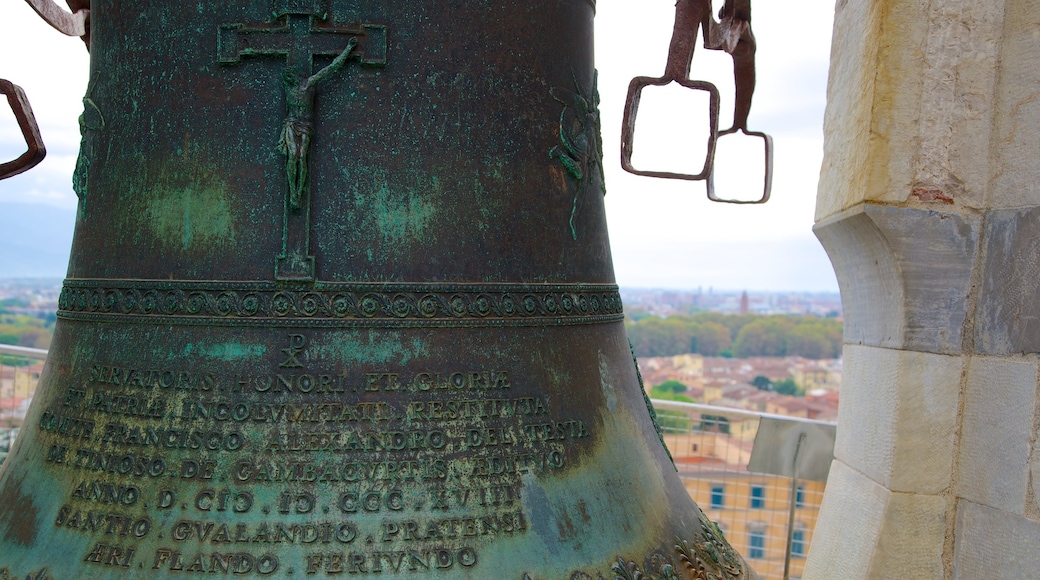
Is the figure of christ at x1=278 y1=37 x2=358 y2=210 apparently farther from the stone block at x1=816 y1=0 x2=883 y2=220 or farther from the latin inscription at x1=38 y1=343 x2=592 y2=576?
the stone block at x1=816 y1=0 x2=883 y2=220

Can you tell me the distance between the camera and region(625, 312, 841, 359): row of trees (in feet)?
68.9

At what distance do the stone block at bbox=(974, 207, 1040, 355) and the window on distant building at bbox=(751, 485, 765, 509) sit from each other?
3064mm

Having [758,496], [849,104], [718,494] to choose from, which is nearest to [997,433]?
[849,104]

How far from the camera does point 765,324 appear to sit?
24.6m

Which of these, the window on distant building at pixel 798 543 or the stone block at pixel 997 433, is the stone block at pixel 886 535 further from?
the window on distant building at pixel 798 543

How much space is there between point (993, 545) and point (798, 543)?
2.95 meters

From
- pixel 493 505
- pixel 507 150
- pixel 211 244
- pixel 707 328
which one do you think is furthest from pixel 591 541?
pixel 707 328

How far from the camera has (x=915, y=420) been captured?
8.68 ft

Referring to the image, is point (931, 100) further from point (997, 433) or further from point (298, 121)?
point (298, 121)

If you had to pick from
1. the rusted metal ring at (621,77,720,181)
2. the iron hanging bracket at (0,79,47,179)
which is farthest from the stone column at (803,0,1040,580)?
the iron hanging bracket at (0,79,47,179)

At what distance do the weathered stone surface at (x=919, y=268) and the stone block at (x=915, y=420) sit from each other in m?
0.06

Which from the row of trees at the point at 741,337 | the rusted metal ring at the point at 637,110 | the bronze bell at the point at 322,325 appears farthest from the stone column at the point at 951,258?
the row of trees at the point at 741,337

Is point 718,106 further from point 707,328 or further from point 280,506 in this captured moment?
point 707,328

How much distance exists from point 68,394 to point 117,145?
632 millimetres
